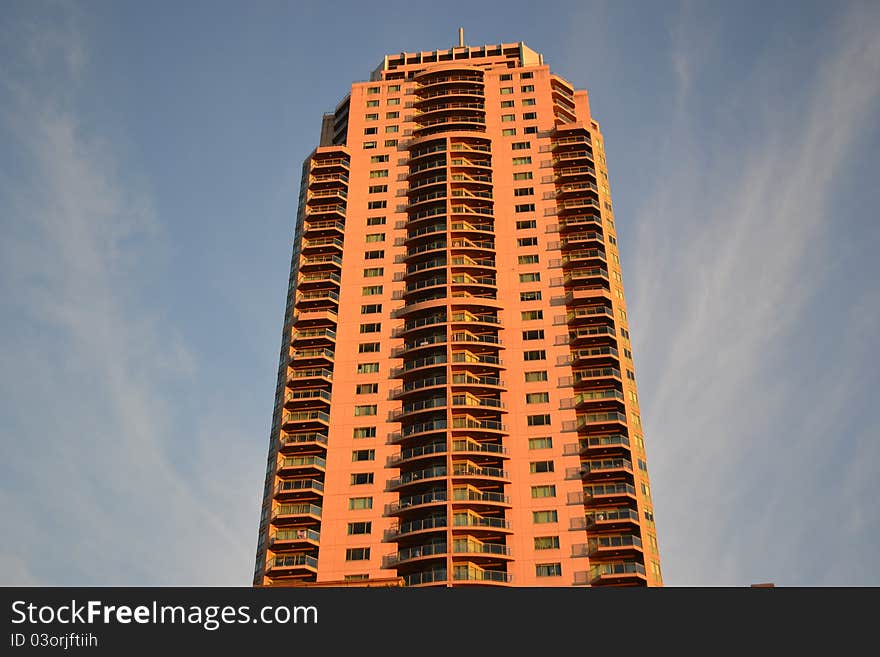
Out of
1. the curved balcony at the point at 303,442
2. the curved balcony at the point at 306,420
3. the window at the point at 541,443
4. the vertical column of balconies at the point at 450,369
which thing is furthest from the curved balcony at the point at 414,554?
the curved balcony at the point at 306,420

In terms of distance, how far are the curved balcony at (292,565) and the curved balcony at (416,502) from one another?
907cm

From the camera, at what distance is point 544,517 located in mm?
95375

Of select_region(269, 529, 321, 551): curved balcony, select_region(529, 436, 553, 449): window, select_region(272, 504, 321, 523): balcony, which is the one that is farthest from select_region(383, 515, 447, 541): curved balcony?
select_region(529, 436, 553, 449): window

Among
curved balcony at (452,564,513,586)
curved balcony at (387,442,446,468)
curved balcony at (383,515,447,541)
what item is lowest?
curved balcony at (452,564,513,586)

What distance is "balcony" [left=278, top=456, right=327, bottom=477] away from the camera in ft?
333

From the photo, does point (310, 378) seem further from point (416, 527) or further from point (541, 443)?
point (541, 443)

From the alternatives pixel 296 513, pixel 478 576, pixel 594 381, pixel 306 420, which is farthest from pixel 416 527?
pixel 594 381

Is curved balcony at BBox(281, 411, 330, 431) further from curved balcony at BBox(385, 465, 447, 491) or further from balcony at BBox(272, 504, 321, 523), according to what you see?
curved balcony at BBox(385, 465, 447, 491)

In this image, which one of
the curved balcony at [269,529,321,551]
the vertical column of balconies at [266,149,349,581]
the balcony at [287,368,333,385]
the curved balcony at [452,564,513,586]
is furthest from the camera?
the balcony at [287,368,333,385]

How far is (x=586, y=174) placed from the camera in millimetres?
120562

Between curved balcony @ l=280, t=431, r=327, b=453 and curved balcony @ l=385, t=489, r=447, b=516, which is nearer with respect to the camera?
curved balcony @ l=385, t=489, r=447, b=516

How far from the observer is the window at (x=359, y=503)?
9800 cm

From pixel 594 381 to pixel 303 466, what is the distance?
32.9 metres

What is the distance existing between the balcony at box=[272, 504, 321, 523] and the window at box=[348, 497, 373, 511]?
360cm
